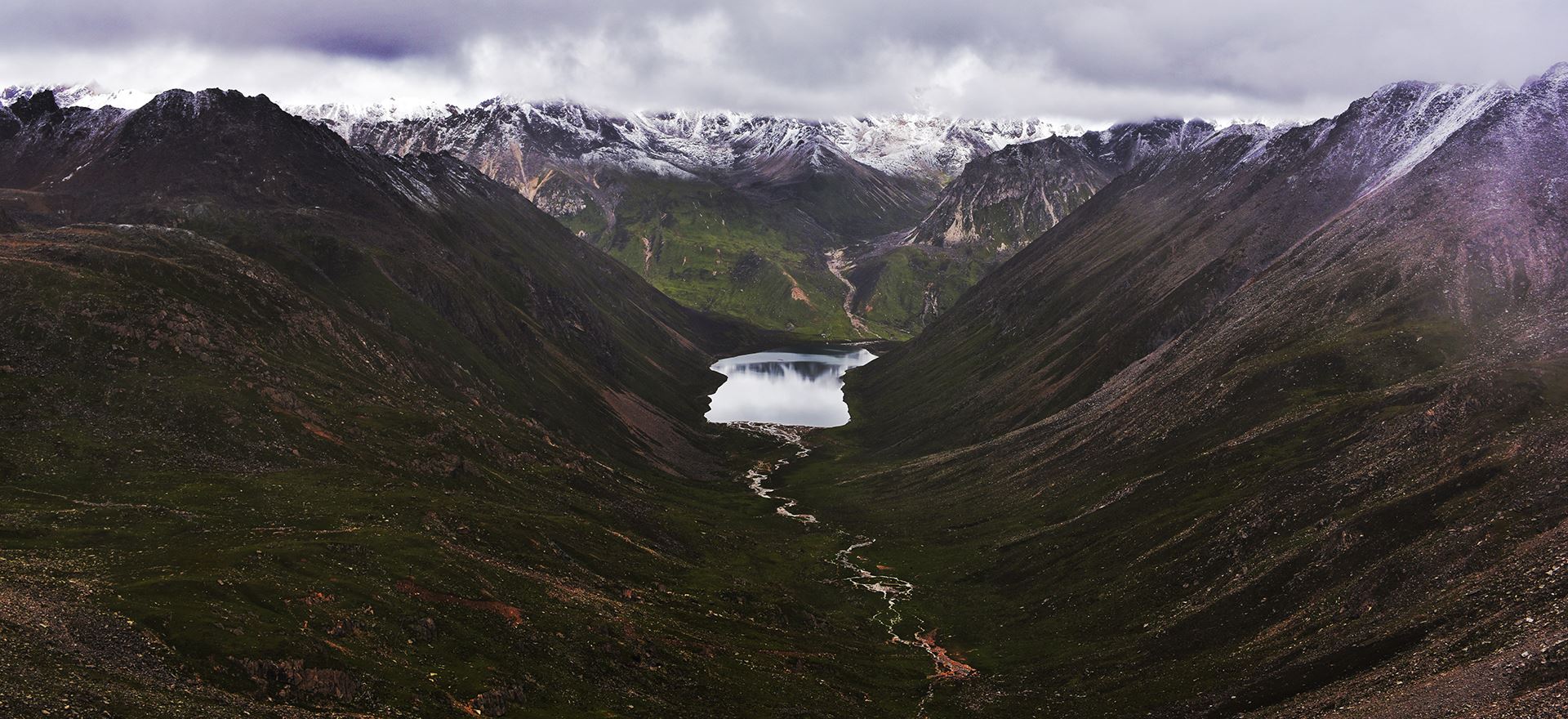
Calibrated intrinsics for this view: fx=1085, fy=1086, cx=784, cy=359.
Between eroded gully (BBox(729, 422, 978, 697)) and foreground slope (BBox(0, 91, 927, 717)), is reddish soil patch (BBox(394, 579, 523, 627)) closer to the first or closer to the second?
foreground slope (BBox(0, 91, 927, 717))

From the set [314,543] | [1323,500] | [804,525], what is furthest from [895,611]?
[314,543]

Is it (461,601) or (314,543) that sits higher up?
(314,543)

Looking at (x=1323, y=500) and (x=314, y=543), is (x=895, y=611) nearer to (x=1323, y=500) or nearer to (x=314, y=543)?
(x=1323, y=500)

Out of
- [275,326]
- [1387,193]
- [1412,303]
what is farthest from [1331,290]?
[275,326]

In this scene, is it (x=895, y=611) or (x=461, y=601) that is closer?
(x=461, y=601)

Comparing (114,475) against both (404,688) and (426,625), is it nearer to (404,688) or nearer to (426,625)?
(426,625)

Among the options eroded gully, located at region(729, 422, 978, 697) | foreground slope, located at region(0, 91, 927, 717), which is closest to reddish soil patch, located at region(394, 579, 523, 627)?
foreground slope, located at region(0, 91, 927, 717)

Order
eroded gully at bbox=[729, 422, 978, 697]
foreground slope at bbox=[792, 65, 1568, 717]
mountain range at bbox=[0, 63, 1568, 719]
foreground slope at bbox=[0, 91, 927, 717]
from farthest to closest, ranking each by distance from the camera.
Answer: eroded gully at bbox=[729, 422, 978, 697]
foreground slope at bbox=[792, 65, 1568, 717]
mountain range at bbox=[0, 63, 1568, 719]
foreground slope at bbox=[0, 91, 927, 717]

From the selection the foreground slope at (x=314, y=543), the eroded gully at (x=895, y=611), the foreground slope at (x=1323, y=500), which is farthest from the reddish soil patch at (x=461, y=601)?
the foreground slope at (x=1323, y=500)

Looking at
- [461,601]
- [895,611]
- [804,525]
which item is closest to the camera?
[461,601]
